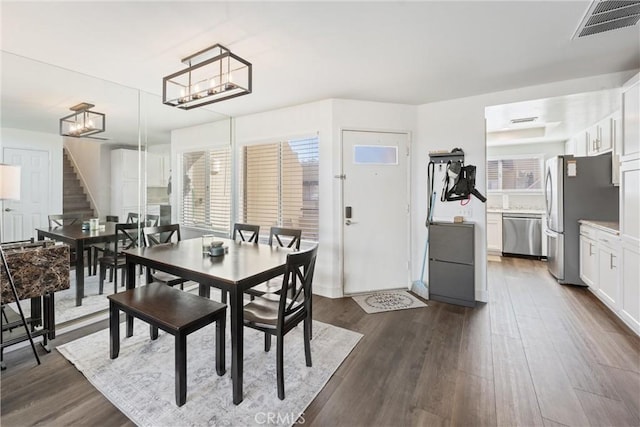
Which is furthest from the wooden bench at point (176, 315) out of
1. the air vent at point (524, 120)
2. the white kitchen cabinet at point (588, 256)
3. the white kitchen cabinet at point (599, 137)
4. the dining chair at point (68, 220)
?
the white kitchen cabinet at point (599, 137)

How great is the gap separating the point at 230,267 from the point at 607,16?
10.5 ft

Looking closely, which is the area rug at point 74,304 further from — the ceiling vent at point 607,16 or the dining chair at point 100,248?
the ceiling vent at point 607,16

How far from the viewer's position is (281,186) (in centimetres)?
411

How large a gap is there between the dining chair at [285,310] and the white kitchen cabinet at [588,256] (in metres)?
3.79

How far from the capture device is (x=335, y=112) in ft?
11.8

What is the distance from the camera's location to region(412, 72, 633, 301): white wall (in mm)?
3285

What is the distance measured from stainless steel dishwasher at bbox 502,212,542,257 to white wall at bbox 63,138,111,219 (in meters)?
6.94

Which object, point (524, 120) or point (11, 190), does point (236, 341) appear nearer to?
point (11, 190)

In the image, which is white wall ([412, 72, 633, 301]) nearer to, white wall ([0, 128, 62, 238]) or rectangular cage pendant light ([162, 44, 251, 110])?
rectangular cage pendant light ([162, 44, 251, 110])

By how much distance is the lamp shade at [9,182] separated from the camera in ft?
7.29

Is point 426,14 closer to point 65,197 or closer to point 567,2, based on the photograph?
point 567,2

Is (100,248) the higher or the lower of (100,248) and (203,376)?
the higher

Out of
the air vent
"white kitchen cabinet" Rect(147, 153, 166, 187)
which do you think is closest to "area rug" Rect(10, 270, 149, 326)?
"white kitchen cabinet" Rect(147, 153, 166, 187)

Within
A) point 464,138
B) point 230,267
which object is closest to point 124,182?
point 230,267
